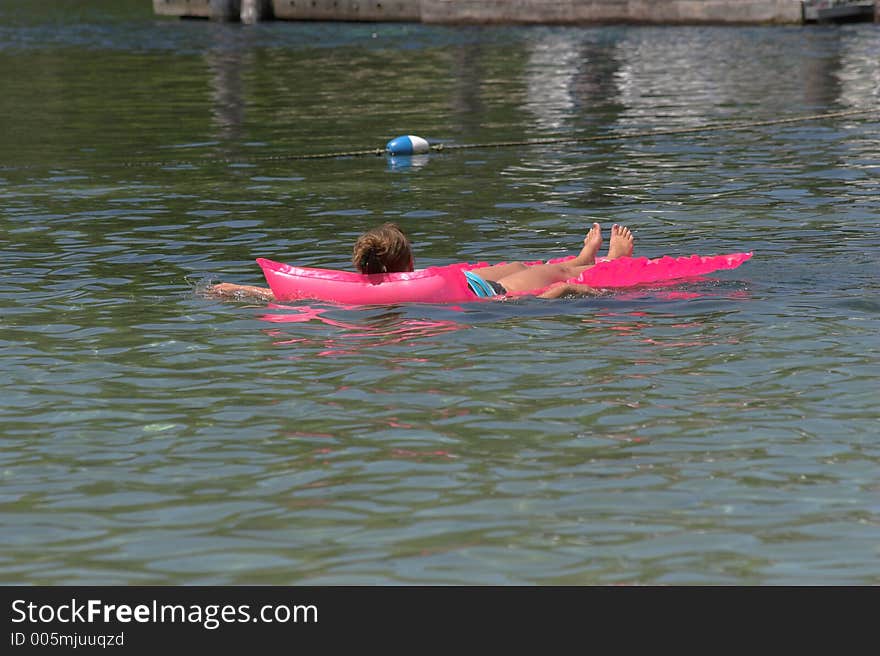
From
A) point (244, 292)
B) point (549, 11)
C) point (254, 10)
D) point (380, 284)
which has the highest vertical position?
point (254, 10)

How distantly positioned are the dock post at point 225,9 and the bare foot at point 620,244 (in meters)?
53.2

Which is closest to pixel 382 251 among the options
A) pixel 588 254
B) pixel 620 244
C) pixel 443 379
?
pixel 588 254

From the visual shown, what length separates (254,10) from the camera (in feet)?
204

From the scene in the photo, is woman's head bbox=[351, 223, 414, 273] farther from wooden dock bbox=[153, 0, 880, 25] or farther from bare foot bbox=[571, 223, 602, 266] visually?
wooden dock bbox=[153, 0, 880, 25]

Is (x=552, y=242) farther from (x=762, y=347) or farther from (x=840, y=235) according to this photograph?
(x=762, y=347)

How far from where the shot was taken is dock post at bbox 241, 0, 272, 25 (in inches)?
2445

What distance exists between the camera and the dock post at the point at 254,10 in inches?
2445

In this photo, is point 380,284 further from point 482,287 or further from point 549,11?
point 549,11

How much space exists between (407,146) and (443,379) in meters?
12.6

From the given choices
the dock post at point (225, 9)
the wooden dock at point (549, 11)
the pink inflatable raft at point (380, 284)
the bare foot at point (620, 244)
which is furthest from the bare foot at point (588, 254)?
the dock post at point (225, 9)

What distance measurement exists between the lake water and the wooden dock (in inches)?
1149

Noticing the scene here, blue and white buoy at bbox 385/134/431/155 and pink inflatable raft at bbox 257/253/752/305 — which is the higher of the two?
blue and white buoy at bbox 385/134/431/155

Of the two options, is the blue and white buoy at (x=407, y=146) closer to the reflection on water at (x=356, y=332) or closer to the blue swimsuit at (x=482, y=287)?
the blue swimsuit at (x=482, y=287)

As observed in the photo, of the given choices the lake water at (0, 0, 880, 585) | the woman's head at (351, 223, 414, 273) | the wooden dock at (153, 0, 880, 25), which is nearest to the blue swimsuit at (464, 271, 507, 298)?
the lake water at (0, 0, 880, 585)
